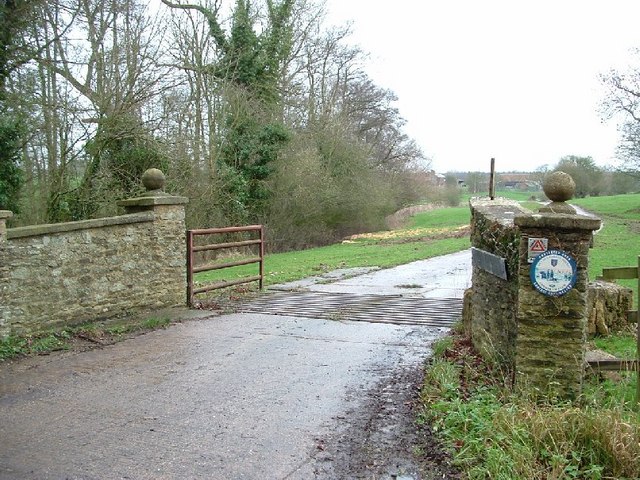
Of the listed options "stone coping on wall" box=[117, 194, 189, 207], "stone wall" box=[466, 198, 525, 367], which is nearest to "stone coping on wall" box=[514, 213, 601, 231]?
"stone wall" box=[466, 198, 525, 367]

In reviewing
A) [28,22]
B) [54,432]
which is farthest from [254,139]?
[54,432]

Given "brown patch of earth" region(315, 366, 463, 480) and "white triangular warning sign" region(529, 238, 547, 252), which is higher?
"white triangular warning sign" region(529, 238, 547, 252)

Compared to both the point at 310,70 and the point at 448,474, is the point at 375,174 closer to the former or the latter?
the point at 310,70

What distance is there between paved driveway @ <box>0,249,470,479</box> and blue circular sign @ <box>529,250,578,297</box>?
5.30 feet

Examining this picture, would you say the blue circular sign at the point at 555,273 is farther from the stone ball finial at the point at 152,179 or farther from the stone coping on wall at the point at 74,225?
the stone ball finial at the point at 152,179

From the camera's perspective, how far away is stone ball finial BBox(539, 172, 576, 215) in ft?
16.4

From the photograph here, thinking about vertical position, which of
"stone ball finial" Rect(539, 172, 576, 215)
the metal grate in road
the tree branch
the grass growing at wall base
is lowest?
the metal grate in road

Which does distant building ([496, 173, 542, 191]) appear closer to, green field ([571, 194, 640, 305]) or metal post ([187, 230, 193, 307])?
green field ([571, 194, 640, 305])

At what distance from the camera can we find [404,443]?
14.3 feet

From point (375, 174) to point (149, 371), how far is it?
28716mm

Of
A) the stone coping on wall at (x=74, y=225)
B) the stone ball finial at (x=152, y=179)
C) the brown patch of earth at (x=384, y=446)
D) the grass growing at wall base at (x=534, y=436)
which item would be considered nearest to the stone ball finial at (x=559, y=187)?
the grass growing at wall base at (x=534, y=436)

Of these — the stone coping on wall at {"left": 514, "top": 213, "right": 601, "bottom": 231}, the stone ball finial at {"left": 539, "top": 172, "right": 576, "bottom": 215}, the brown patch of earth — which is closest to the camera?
the brown patch of earth

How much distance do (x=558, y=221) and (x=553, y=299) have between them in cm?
64

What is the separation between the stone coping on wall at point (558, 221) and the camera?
475 centimetres
